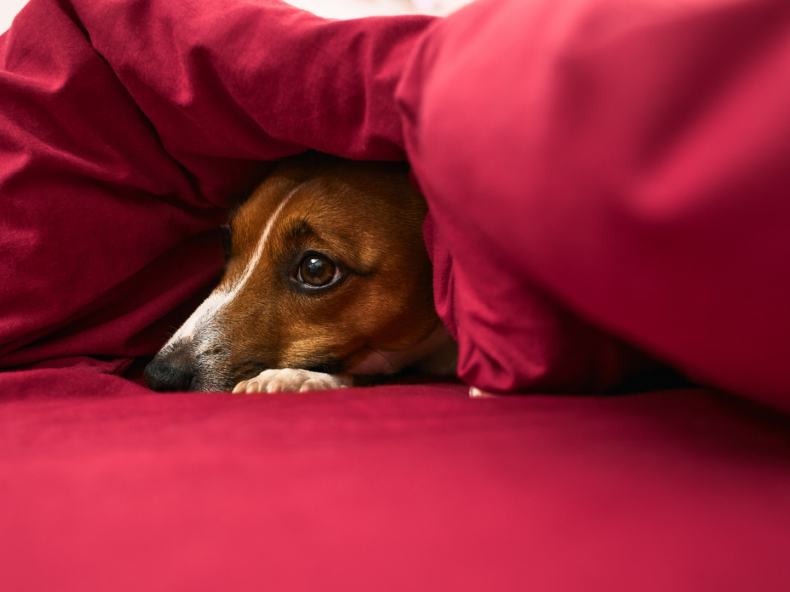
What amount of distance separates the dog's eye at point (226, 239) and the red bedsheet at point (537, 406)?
27.4 inches

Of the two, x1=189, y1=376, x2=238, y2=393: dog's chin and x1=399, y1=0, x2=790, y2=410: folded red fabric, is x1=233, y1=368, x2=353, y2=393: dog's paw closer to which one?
x1=189, y1=376, x2=238, y2=393: dog's chin

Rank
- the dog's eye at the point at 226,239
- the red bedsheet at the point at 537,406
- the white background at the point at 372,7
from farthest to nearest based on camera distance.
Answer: the white background at the point at 372,7 < the dog's eye at the point at 226,239 < the red bedsheet at the point at 537,406

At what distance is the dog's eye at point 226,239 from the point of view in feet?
4.62

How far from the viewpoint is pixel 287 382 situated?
106 cm

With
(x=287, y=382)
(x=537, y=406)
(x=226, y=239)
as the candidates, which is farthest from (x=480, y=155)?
(x=226, y=239)

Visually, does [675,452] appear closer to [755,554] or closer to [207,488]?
[755,554]

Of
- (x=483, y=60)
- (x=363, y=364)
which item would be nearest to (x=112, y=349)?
(x=363, y=364)

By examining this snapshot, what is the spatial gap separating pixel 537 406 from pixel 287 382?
56 cm

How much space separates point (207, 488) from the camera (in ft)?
1.50

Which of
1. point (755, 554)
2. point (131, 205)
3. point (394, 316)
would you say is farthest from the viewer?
point (394, 316)

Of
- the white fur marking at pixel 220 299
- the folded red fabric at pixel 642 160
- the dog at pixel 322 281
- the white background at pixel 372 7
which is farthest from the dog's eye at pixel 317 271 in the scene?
the white background at pixel 372 7

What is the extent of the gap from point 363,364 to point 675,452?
0.86m

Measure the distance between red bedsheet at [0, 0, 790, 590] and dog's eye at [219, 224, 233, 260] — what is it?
697 millimetres

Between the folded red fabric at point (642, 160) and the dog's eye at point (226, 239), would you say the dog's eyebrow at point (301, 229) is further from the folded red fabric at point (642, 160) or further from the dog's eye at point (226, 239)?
the folded red fabric at point (642, 160)
